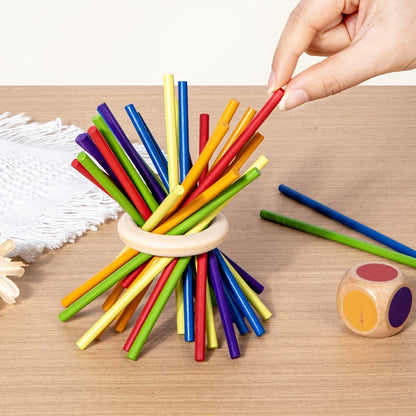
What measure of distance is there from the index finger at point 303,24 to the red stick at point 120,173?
0.25 m

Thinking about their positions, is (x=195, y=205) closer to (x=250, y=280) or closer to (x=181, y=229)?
(x=181, y=229)

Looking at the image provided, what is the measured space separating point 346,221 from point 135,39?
9.73 feet

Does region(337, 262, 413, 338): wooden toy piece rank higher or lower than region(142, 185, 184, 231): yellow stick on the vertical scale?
lower

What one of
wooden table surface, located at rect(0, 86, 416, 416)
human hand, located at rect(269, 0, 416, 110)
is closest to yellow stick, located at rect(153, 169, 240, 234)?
wooden table surface, located at rect(0, 86, 416, 416)

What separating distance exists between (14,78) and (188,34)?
927 mm

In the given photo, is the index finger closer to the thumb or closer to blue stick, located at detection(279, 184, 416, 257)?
the thumb

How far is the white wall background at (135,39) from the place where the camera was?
358cm

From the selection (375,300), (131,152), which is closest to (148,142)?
(131,152)

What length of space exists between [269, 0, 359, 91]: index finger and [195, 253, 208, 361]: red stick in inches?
10.1

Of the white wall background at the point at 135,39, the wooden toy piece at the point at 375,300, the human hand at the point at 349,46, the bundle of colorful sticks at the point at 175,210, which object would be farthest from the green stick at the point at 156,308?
the white wall background at the point at 135,39

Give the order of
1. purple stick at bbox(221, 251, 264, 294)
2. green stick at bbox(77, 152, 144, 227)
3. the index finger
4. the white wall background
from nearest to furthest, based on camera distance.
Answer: green stick at bbox(77, 152, 144, 227) < purple stick at bbox(221, 251, 264, 294) < the index finger < the white wall background

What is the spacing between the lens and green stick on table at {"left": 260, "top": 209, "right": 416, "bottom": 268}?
76cm

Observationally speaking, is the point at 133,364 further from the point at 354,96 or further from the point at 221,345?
the point at 354,96

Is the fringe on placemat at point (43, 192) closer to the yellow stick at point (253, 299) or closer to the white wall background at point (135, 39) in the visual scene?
the yellow stick at point (253, 299)
